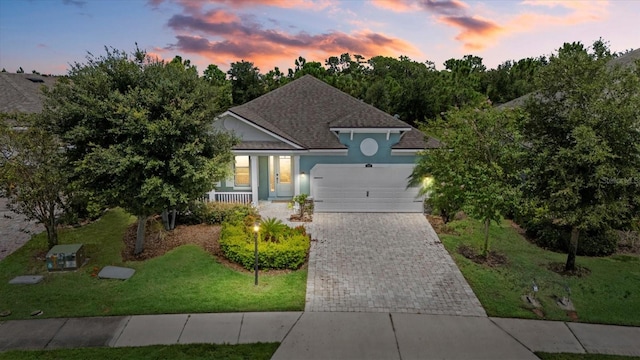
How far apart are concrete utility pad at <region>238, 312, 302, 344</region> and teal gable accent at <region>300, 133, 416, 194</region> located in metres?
10.2

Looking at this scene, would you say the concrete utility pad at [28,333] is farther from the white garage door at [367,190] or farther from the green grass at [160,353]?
the white garage door at [367,190]

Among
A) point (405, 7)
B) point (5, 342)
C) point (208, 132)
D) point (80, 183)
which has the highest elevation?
point (405, 7)

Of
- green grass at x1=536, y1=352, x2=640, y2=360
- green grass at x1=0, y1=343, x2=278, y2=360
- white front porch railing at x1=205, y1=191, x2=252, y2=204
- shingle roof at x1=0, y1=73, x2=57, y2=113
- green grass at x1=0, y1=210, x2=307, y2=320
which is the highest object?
shingle roof at x1=0, y1=73, x2=57, y2=113

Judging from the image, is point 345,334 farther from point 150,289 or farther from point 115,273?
point 115,273

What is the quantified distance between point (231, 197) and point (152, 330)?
10084 mm

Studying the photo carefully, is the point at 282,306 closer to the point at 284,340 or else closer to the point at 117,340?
the point at 284,340

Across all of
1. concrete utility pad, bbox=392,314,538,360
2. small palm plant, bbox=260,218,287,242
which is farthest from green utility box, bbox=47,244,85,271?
concrete utility pad, bbox=392,314,538,360

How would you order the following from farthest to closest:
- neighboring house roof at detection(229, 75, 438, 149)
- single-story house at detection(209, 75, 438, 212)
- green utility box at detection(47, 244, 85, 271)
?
neighboring house roof at detection(229, 75, 438, 149) < single-story house at detection(209, 75, 438, 212) < green utility box at detection(47, 244, 85, 271)

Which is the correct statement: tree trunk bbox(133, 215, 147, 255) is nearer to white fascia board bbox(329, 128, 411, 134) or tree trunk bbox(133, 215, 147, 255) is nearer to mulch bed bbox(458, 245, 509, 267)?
white fascia board bbox(329, 128, 411, 134)

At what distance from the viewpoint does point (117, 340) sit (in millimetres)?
8367

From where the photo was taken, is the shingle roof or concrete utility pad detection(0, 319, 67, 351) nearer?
concrete utility pad detection(0, 319, 67, 351)

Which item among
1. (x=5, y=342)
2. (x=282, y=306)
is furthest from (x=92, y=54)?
(x=282, y=306)

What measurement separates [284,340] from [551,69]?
34.6 feet

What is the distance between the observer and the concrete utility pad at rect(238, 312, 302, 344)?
333 inches
